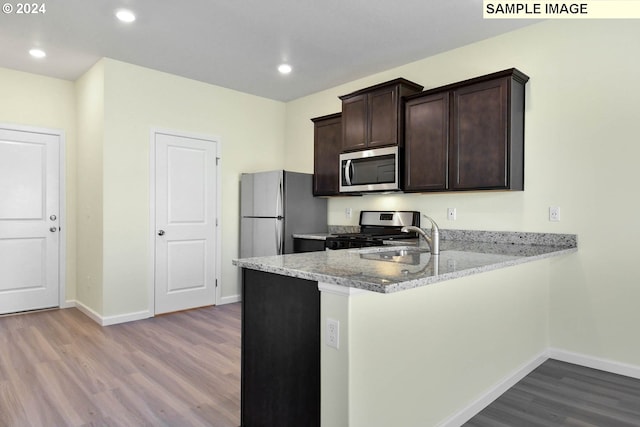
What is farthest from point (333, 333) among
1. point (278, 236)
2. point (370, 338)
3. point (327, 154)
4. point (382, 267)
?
point (327, 154)

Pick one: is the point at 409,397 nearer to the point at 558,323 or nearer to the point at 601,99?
the point at 558,323

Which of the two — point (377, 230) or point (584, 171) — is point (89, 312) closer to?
point (377, 230)

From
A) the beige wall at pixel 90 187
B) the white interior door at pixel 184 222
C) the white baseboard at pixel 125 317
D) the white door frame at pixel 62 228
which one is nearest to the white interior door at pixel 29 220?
the white door frame at pixel 62 228

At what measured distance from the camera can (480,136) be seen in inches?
127

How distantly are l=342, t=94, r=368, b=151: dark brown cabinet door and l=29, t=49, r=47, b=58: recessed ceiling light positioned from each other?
295 cm

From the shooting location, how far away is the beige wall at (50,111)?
4.34 meters

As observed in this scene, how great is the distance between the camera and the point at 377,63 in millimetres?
4113

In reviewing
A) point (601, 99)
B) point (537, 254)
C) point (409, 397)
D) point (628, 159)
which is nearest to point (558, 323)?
point (537, 254)

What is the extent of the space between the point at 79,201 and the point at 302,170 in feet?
8.72

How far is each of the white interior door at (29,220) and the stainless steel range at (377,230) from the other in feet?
10.5

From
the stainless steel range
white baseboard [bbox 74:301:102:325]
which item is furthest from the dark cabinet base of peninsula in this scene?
white baseboard [bbox 74:301:102:325]

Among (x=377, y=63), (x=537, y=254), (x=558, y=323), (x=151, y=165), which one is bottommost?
(x=558, y=323)

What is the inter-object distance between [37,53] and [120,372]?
124 inches

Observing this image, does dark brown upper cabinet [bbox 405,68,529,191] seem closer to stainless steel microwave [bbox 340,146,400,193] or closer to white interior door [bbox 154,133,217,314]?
stainless steel microwave [bbox 340,146,400,193]
